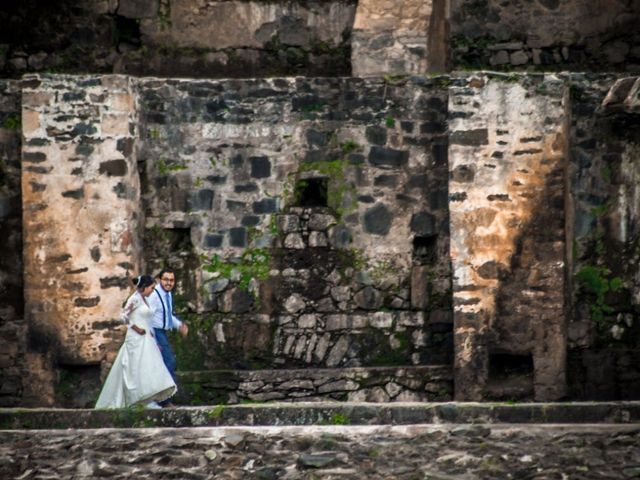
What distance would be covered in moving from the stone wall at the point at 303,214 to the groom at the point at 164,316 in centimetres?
119

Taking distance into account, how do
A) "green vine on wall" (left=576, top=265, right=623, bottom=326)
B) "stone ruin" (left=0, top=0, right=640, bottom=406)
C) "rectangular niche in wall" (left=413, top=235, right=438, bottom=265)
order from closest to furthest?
"stone ruin" (left=0, top=0, right=640, bottom=406) < "green vine on wall" (left=576, top=265, right=623, bottom=326) < "rectangular niche in wall" (left=413, top=235, right=438, bottom=265)

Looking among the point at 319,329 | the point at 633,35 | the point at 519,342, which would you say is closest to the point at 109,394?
the point at 319,329

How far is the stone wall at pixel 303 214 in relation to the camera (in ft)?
59.9

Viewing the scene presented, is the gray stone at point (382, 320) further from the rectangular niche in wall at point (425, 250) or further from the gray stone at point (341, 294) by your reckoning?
the rectangular niche in wall at point (425, 250)

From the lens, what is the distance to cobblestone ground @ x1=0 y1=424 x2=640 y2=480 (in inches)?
548

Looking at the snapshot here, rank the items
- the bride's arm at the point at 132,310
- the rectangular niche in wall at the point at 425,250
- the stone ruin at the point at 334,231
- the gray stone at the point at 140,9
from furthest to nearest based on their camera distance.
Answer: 1. the gray stone at the point at 140,9
2. the rectangular niche in wall at the point at 425,250
3. the stone ruin at the point at 334,231
4. the bride's arm at the point at 132,310

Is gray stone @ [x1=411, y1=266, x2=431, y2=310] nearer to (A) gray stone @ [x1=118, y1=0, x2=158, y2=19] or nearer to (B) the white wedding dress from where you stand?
→ (B) the white wedding dress

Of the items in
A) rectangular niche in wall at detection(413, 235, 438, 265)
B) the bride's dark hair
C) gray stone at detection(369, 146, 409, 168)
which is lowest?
the bride's dark hair

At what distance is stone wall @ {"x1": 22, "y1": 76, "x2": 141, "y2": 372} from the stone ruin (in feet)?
0.05

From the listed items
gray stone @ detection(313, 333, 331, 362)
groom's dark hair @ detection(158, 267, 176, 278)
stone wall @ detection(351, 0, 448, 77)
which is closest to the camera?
groom's dark hair @ detection(158, 267, 176, 278)

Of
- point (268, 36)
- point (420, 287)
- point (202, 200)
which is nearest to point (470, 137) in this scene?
point (420, 287)

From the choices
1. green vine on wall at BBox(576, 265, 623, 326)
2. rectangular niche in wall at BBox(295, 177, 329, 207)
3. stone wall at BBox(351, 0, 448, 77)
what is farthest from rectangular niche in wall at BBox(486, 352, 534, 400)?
stone wall at BBox(351, 0, 448, 77)

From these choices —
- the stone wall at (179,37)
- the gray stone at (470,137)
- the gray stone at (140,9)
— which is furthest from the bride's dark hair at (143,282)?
the gray stone at (140,9)

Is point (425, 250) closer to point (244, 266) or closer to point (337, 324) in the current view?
point (337, 324)
